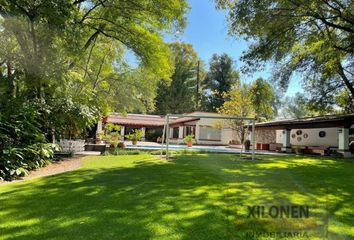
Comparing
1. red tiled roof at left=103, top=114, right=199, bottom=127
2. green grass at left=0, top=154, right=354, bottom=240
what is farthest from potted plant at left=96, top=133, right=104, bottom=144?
red tiled roof at left=103, top=114, right=199, bottom=127

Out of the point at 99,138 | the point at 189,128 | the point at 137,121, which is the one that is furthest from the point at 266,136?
the point at 99,138

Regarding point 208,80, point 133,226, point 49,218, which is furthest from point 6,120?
point 208,80

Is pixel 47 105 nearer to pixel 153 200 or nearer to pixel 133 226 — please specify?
pixel 153 200

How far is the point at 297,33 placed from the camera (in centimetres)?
1401

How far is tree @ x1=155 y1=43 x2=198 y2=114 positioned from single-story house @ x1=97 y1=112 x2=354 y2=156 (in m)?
6.04

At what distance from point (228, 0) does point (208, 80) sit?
129 ft

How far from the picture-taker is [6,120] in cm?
1018

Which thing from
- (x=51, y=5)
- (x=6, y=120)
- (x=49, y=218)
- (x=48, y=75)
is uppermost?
(x=51, y=5)

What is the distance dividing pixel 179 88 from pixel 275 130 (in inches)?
851

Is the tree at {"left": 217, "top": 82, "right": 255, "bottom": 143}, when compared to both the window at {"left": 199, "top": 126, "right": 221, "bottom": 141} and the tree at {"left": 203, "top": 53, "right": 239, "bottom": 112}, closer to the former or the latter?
the window at {"left": 199, "top": 126, "right": 221, "bottom": 141}

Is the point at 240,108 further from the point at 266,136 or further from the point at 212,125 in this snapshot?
the point at 266,136

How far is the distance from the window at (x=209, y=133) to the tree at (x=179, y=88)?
14.8 meters

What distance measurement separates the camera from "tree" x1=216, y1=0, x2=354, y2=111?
1202cm

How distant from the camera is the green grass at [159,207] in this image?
419 cm
